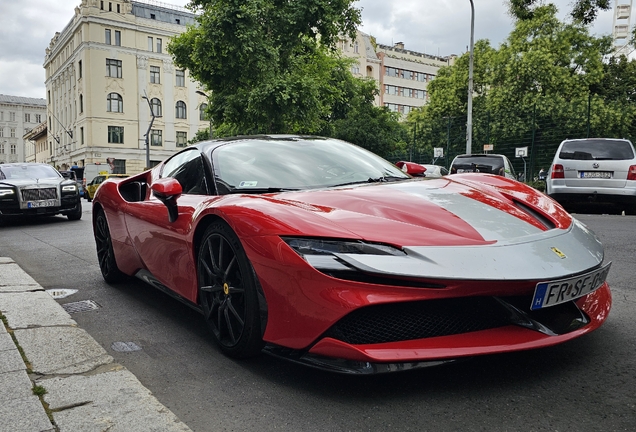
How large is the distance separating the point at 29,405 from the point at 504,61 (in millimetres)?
41426

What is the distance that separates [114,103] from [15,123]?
73868 millimetres

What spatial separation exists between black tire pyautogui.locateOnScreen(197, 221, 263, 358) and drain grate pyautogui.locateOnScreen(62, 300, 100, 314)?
143cm

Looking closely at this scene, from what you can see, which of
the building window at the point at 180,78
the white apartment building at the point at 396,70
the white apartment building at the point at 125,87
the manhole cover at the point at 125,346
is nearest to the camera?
the manhole cover at the point at 125,346

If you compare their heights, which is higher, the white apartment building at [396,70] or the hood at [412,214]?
the white apartment building at [396,70]

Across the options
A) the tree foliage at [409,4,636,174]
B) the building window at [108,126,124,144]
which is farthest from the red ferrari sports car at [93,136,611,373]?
the building window at [108,126,124,144]

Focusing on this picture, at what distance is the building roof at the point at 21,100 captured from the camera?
116 m

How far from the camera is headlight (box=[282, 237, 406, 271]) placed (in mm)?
2246

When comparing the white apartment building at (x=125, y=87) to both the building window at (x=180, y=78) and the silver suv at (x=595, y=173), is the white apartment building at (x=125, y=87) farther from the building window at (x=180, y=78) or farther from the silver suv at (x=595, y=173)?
the silver suv at (x=595, y=173)

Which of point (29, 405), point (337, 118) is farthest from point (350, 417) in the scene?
point (337, 118)

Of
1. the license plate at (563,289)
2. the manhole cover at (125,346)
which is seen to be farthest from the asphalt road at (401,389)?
the license plate at (563,289)

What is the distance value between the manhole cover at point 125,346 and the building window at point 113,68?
5768 centimetres

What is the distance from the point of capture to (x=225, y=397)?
239 cm

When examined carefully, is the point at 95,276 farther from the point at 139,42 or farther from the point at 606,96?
the point at 139,42

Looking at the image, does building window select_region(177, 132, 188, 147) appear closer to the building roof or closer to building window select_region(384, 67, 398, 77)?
building window select_region(384, 67, 398, 77)
